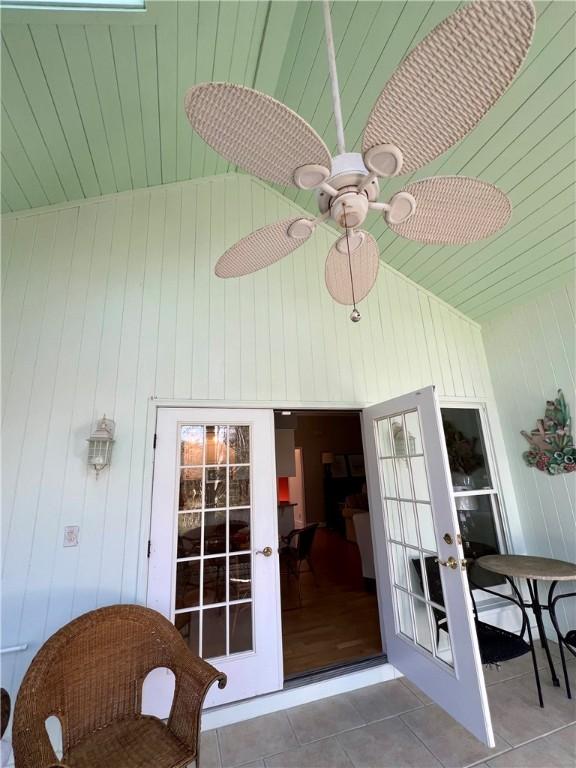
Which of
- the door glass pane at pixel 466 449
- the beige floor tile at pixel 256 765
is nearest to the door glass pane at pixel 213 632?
the beige floor tile at pixel 256 765

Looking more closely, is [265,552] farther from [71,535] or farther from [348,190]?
[348,190]

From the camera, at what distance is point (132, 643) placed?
5.95 feet

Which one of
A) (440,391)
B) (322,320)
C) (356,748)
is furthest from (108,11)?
(356,748)

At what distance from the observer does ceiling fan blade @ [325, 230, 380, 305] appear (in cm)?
162

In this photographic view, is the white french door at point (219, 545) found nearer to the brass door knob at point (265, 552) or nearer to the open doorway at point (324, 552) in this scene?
the brass door knob at point (265, 552)

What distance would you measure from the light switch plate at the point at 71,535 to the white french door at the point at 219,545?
471 millimetres

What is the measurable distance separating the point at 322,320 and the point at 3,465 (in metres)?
2.60

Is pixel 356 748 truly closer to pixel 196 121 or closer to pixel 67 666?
pixel 67 666

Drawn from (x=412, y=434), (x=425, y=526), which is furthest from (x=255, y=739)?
(x=412, y=434)

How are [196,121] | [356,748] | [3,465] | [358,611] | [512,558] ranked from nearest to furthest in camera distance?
[196,121] < [356,748] < [3,465] < [512,558] < [358,611]

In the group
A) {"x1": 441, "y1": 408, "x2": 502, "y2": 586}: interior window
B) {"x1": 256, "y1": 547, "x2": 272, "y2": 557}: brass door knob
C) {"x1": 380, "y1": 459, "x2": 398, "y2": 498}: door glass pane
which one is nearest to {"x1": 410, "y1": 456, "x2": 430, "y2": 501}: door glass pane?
A: {"x1": 380, "y1": 459, "x2": 398, "y2": 498}: door glass pane

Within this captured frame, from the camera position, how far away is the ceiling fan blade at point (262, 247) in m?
1.42

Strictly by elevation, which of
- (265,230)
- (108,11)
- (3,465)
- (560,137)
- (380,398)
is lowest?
(3,465)

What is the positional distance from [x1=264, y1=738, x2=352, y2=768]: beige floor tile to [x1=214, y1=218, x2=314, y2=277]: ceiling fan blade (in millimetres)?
2681
